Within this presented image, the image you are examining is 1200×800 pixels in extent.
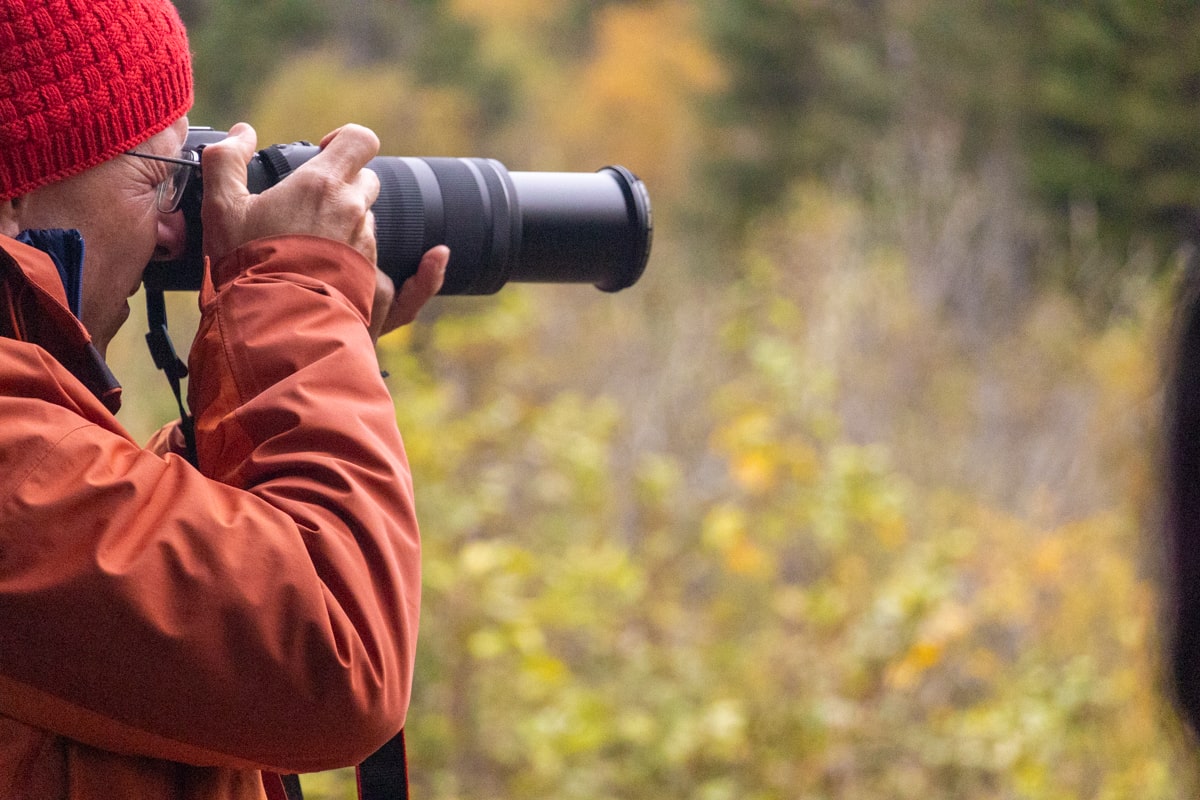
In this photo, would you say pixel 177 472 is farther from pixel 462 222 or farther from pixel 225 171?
pixel 462 222

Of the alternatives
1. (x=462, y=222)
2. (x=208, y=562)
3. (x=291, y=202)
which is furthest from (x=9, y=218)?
(x=462, y=222)

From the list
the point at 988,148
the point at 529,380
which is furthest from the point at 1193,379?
the point at 988,148

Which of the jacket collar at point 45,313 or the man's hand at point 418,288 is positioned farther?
the man's hand at point 418,288

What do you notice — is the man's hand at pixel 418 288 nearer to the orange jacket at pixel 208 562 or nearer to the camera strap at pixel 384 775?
the orange jacket at pixel 208 562

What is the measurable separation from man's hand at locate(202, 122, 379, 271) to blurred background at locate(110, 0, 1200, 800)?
2.06ft

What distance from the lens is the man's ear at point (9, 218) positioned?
968 millimetres

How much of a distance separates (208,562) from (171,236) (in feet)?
1.24

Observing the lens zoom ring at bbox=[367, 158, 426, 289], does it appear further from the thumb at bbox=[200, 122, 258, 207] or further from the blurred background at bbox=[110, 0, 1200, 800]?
the blurred background at bbox=[110, 0, 1200, 800]

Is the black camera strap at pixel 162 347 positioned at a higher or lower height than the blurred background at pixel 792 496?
higher

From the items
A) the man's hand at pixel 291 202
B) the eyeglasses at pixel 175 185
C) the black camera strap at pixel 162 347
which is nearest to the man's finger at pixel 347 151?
the man's hand at pixel 291 202

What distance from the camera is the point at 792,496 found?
4262 millimetres

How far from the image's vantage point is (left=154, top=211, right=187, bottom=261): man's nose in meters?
1.10

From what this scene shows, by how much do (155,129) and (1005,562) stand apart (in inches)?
145

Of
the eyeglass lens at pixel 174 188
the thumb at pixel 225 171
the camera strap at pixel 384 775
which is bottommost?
the camera strap at pixel 384 775
